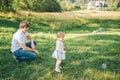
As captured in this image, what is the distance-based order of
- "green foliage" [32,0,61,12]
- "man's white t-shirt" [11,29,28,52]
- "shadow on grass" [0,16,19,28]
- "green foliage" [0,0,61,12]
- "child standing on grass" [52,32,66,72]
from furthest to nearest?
1. "green foliage" [32,0,61,12]
2. "green foliage" [0,0,61,12]
3. "shadow on grass" [0,16,19,28]
4. "man's white t-shirt" [11,29,28,52]
5. "child standing on grass" [52,32,66,72]

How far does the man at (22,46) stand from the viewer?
11.6 meters

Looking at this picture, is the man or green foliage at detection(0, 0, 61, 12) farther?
green foliage at detection(0, 0, 61, 12)

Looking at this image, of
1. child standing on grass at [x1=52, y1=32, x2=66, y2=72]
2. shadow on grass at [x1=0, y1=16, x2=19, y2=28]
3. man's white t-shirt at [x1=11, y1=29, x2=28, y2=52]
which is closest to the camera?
child standing on grass at [x1=52, y1=32, x2=66, y2=72]

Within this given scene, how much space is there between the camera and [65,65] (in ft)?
38.9

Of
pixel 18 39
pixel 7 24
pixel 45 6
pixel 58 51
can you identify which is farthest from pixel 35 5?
pixel 58 51

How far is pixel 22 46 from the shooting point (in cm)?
1154

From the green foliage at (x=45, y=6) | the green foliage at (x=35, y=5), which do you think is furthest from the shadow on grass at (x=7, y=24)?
the green foliage at (x=45, y=6)

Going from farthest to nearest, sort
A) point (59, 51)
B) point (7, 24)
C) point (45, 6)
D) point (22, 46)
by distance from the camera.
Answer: point (45, 6) → point (7, 24) → point (22, 46) → point (59, 51)

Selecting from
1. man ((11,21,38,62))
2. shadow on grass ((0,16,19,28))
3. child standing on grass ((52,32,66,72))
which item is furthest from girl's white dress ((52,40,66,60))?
shadow on grass ((0,16,19,28))

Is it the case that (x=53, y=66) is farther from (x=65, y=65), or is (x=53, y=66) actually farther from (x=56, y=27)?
(x=56, y=27)

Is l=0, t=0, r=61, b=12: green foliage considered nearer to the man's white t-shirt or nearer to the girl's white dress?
the man's white t-shirt

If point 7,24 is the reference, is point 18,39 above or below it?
above

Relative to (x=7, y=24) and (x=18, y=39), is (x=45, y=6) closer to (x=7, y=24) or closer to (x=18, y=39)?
(x=7, y=24)

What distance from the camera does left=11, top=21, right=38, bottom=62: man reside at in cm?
1156
